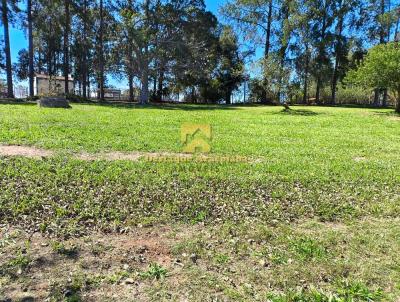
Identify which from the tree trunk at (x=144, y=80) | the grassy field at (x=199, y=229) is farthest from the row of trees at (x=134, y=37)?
the grassy field at (x=199, y=229)

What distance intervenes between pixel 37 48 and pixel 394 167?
128 feet

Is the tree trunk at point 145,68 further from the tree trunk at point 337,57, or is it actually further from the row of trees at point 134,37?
the tree trunk at point 337,57

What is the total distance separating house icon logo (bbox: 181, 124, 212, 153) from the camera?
695cm

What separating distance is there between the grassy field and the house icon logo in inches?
47.9

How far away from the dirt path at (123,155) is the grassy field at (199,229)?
0.20 metres

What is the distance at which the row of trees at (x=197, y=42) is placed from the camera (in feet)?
75.6

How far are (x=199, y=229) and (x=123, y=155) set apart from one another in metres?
3.26

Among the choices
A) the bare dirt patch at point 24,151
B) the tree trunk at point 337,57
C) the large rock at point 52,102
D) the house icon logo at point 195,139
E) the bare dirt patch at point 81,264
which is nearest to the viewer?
the bare dirt patch at point 81,264

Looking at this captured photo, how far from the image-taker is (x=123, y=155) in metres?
6.12

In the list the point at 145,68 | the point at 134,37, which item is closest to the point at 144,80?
the point at 145,68

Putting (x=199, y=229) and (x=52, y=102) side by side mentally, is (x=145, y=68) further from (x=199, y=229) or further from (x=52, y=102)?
(x=199, y=229)

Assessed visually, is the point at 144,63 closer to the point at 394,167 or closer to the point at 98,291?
the point at 394,167

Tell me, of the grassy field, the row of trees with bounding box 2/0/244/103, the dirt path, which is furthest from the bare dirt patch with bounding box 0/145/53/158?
the row of trees with bounding box 2/0/244/103

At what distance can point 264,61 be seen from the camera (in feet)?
64.7
